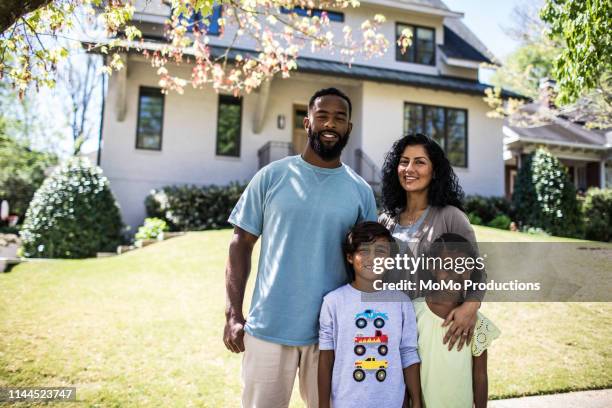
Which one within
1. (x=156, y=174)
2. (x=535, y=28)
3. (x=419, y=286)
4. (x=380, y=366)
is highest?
(x=535, y=28)

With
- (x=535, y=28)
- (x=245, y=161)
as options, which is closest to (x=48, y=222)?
(x=245, y=161)

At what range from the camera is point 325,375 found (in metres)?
2.27

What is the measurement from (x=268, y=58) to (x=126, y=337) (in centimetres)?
395

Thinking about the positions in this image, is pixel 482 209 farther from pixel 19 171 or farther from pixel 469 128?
pixel 19 171

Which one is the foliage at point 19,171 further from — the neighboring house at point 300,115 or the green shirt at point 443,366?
the green shirt at point 443,366

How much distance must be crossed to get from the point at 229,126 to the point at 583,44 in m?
11.1

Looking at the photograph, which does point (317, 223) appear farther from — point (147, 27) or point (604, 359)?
point (147, 27)

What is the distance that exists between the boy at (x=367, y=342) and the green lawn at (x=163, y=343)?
6.45ft

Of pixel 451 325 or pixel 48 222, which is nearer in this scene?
pixel 451 325

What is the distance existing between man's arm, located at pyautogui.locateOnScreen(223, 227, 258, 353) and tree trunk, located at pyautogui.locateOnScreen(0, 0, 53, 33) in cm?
186

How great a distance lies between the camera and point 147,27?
12758 mm

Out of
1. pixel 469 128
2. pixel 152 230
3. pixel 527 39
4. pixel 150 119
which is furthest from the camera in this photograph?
pixel 469 128

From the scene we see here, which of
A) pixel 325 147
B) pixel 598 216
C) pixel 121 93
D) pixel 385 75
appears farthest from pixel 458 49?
pixel 325 147

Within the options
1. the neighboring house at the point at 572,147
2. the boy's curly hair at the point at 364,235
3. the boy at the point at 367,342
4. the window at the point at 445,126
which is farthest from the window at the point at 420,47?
the boy at the point at 367,342
